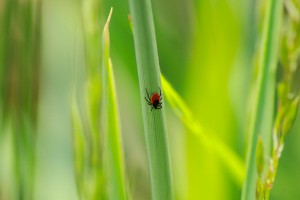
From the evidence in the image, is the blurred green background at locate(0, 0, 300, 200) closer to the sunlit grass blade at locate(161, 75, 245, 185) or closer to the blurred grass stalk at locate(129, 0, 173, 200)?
the sunlit grass blade at locate(161, 75, 245, 185)

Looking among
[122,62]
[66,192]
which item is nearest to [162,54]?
[122,62]

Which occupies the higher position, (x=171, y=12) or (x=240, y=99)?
(x=171, y=12)

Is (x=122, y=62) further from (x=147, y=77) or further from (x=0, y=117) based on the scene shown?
(x=147, y=77)

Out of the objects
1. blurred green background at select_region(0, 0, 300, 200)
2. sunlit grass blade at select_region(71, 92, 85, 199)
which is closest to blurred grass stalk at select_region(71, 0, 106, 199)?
sunlit grass blade at select_region(71, 92, 85, 199)

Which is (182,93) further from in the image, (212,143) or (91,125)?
(91,125)

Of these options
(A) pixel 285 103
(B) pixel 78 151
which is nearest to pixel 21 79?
(B) pixel 78 151

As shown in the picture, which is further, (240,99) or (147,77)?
(240,99)

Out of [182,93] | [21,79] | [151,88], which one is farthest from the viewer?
[182,93]
